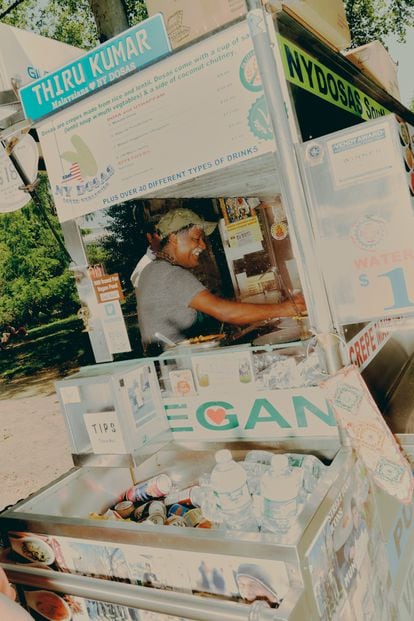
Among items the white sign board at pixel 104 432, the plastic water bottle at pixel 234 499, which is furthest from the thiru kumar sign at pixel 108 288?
the plastic water bottle at pixel 234 499

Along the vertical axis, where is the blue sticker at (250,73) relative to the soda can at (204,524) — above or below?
above

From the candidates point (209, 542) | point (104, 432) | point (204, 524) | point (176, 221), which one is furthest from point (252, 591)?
point (176, 221)

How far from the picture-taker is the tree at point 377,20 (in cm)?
1141

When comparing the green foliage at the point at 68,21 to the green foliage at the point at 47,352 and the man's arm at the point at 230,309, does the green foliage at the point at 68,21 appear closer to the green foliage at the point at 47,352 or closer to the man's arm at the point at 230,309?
the green foliage at the point at 47,352

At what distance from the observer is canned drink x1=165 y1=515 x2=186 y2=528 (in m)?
1.93

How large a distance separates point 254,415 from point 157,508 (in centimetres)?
59

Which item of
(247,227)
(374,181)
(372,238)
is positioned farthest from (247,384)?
(247,227)

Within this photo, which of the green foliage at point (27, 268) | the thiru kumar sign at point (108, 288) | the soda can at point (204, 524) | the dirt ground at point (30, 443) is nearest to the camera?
the soda can at point (204, 524)

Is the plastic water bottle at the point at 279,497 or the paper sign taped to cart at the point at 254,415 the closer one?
the plastic water bottle at the point at 279,497

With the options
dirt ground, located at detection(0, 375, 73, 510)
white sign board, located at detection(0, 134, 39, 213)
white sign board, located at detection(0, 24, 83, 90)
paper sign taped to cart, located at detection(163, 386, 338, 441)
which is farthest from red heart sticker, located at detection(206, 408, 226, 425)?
dirt ground, located at detection(0, 375, 73, 510)

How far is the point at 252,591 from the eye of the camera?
4.77 feet

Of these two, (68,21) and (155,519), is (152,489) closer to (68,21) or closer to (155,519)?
(155,519)

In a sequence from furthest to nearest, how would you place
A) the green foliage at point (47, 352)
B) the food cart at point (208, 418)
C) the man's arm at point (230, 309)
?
1. the green foliage at point (47, 352)
2. the man's arm at point (230, 309)
3. the food cart at point (208, 418)

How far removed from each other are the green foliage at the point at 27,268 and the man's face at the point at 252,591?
15501 millimetres
